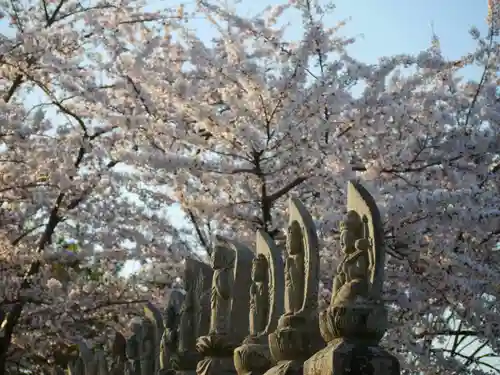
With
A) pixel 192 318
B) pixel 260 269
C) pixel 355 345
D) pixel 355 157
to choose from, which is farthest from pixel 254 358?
pixel 355 157

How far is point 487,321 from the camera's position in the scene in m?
7.58

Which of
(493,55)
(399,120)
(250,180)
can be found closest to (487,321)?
(399,120)

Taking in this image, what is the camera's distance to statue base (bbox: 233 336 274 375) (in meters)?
4.10

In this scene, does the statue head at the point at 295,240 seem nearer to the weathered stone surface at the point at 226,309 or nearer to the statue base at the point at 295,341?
the statue base at the point at 295,341

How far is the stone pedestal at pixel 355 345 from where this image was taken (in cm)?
313

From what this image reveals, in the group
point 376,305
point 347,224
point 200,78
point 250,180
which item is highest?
point 200,78

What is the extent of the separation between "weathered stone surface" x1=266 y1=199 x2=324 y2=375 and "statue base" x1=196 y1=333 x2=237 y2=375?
859 mm

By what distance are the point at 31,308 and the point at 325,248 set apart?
494 cm

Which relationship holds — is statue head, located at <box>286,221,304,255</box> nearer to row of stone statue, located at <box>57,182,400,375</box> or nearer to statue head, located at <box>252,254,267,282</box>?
row of stone statue, located at <box>57,182,400,375</box>

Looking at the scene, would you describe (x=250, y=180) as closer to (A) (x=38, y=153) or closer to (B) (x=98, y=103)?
(B) (x=98, y=103)

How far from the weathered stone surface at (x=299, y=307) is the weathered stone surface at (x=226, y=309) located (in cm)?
88

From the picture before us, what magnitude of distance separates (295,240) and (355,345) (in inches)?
35.7

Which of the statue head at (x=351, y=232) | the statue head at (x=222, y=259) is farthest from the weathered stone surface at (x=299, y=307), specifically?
the statue head at (x=222, y=259)

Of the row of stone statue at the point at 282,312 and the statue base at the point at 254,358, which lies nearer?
the row of stone statue at the point at 282,312
